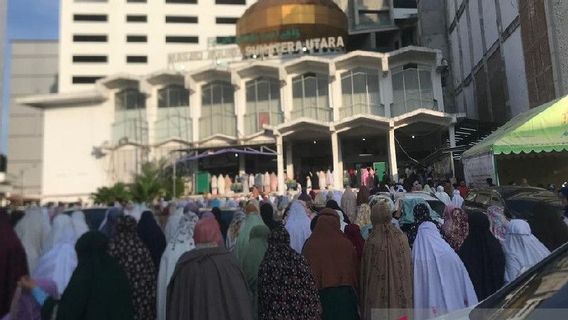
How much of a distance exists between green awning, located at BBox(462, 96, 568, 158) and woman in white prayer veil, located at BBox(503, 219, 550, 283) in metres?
8.15

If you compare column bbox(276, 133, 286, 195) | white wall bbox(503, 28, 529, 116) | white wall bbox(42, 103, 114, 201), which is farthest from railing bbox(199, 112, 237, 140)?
white wall bbox(503, 28, 529, 116)

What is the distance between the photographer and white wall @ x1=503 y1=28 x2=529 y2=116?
19.3 metres

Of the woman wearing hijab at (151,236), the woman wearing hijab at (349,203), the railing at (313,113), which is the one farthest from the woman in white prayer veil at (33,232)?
the railing at (313,113)

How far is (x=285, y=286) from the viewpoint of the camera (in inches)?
137

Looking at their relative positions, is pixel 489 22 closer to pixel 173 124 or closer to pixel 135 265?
pixel 173 124

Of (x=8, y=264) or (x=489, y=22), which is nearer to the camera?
(x=8, y=264)

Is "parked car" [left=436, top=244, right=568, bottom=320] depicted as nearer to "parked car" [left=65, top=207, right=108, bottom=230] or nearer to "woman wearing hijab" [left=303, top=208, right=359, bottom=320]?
"woman wearing hijab" [left=303, top=208, right=359, bottom=320]

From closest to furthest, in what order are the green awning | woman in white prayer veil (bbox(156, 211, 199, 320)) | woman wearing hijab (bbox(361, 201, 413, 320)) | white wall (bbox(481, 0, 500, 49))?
1. woman wearing hijab (bbox(361, 201, 413, 320))
2. woman in white prayer veil (bbox(156, 211, 199, 320))
3. the green awning
4. white wall (bbox(481, 0, 500, 49))

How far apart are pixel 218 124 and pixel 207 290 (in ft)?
82.9

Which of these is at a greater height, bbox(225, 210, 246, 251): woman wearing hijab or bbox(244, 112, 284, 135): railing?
bbox(244, 112, 284, 135): railing

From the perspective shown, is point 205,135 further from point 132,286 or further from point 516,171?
point 132,286

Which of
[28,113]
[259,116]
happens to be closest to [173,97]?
[259,116]

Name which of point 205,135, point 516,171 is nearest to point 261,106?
point 205,135

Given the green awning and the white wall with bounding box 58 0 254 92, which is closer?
the green awning
